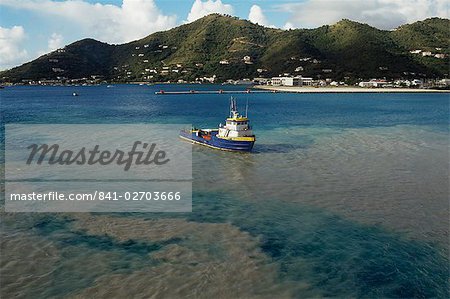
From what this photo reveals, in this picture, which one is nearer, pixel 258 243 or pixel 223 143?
pixel 258 243

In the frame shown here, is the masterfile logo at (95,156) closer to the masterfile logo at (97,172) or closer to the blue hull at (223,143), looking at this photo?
the masterfile logo at (97,172)

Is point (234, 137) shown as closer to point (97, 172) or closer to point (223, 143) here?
point (223, 143)

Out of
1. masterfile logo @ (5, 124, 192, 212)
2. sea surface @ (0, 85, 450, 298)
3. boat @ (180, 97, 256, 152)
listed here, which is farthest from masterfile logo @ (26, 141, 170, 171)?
sea surface @ (0, 85, 450, 298)

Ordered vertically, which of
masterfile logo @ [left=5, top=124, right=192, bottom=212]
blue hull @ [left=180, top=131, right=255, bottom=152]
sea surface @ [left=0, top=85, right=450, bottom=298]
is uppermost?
blue hull @ [left=180, top=131, right=255, bottom=152]

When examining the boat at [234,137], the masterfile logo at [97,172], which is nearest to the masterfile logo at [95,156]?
the masterfile logo at [97,172]

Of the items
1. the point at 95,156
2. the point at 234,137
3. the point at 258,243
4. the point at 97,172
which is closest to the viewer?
the point at 258,243

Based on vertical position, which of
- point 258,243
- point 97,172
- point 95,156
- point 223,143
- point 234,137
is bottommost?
point 258,243

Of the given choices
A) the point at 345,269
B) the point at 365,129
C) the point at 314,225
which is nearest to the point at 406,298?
the point at 345,269

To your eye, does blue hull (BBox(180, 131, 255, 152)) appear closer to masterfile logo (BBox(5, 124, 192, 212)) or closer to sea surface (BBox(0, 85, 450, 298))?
masterfile logo (BBox(5, 124, 192, 212))

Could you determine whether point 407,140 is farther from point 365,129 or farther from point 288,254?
point 288,254

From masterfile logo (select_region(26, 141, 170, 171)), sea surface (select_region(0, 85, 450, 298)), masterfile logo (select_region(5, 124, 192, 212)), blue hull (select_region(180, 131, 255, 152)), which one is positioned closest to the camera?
sea surface (select_region(0, 85, 450, 298))

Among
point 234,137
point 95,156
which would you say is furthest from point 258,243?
point 95,156
